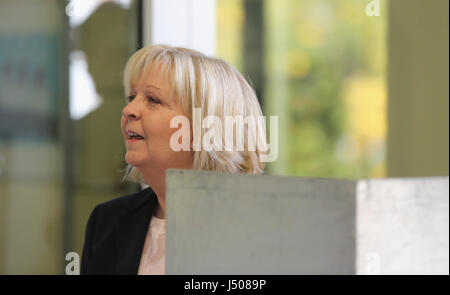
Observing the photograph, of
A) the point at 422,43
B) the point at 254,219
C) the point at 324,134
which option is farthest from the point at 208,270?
the point at 324,134

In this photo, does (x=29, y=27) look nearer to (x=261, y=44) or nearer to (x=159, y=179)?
(x=159, y=179)

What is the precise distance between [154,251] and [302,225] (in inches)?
6.7

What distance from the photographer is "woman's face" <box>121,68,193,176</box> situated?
0.53 meters

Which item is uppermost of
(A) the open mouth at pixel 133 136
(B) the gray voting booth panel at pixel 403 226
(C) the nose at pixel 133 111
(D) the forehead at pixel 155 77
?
(D) the forehead at pixel 155 77

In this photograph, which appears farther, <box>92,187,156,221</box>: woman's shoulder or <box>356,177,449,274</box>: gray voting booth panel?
<box>92,187,156,221</box>: woman's shoulder

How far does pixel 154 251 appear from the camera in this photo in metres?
0.52

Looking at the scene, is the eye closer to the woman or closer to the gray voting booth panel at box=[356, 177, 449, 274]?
the woman

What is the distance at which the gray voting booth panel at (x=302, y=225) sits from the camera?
1.27 feet

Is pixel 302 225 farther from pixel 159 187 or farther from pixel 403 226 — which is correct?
pixel 159 187

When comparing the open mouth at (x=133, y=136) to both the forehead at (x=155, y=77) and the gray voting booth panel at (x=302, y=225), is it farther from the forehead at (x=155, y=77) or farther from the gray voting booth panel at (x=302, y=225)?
the gray voting booth panel at (x=302, y=225)

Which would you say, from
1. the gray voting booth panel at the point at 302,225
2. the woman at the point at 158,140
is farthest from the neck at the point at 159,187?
the gray voting booth panel at the point at 302,225

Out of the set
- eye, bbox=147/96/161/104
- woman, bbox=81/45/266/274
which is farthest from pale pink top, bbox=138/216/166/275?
eye, bbox=147/96/161/104

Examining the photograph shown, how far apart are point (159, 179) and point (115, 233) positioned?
0.21ft

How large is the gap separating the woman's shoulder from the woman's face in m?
0.03
